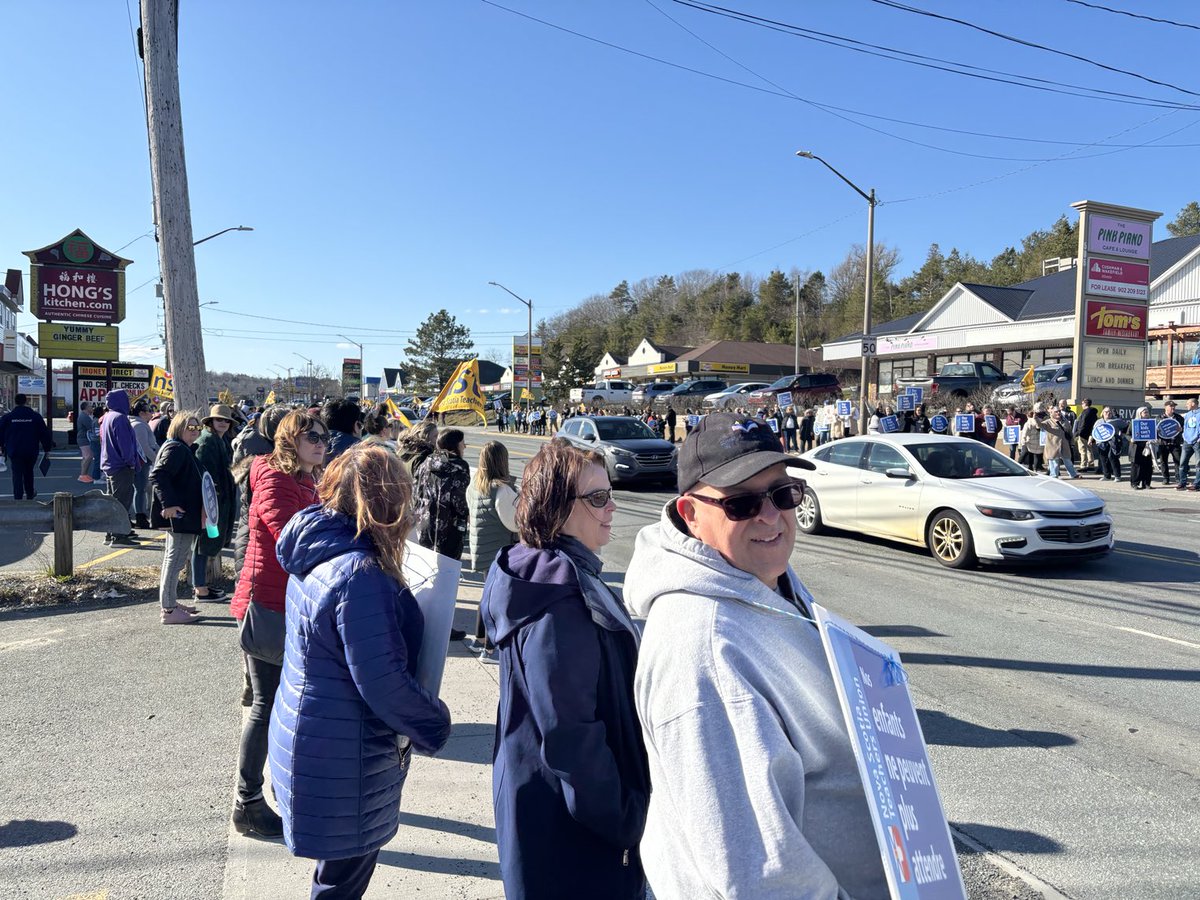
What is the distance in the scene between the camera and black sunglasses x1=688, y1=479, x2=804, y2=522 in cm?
183

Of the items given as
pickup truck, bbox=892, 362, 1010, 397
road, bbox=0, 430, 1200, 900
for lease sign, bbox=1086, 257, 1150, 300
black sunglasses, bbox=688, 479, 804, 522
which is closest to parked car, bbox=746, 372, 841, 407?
pickup truck, bbox=892, 362, 1010, 397

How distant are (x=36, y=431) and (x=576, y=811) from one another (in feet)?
51.9

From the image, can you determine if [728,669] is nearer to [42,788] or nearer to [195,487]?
[42,788]

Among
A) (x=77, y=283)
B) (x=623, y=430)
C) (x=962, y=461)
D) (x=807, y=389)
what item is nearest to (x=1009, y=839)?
(x=962, y=461)

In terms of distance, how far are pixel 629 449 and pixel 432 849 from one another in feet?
47.5

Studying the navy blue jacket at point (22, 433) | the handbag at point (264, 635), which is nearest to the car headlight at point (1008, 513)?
the handbag at point (264, 635)

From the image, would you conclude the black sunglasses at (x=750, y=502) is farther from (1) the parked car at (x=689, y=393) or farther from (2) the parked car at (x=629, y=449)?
(1) the parked car at (x=689, y=393)

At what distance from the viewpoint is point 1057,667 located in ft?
19.4

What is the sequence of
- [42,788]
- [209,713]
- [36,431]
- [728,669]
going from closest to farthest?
[728,669] → [42,788] → [209,713] → [36,431]

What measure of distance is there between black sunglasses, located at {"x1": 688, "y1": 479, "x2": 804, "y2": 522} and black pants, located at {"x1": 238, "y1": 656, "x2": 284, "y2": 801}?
95.9 inches

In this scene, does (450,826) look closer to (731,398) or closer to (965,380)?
(965,380)

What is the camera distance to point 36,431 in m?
14.2

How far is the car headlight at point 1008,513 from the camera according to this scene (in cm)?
884

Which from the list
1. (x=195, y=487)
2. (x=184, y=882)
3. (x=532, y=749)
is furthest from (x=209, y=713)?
(x=532, y=749)
